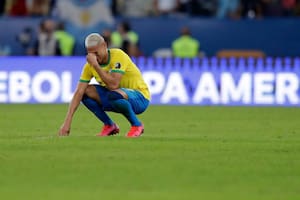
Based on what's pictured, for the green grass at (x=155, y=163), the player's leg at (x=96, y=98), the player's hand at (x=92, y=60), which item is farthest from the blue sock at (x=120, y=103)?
the player's hand at (x=92, y=60)

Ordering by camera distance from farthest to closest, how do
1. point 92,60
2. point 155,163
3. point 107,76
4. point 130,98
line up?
point 130,98 < point 107,76 < point 92,60 < point 155,163

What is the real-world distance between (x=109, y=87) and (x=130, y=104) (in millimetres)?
Result: 383

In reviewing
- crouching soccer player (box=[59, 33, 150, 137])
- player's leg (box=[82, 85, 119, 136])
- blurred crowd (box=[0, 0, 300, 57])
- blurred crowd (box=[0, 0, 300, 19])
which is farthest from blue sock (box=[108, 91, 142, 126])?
blurred crowd (box=[0, 0, 300, 19])

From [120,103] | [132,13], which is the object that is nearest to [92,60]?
[120,103]

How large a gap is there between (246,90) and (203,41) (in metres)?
6.50

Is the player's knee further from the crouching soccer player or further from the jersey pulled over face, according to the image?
the jersey pulled over face

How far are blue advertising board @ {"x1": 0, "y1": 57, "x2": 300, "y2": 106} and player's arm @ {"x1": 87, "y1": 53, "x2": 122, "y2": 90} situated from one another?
507 inches

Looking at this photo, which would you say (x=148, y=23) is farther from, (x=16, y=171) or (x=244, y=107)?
(x=16, y=171)

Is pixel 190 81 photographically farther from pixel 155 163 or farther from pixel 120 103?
pixel 155 163

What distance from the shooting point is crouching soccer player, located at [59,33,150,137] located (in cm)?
1662

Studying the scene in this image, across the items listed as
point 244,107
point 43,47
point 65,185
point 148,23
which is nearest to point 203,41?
point 148,23

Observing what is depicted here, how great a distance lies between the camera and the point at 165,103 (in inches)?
1172

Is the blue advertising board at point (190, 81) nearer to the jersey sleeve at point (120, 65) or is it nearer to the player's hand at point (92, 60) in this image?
the jersey sleeve at point (120, 65)

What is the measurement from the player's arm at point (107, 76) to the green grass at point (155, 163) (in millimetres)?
755
